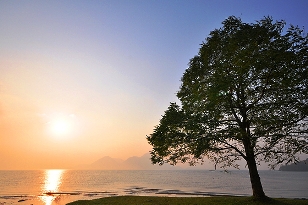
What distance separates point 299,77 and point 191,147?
1063 centimetres

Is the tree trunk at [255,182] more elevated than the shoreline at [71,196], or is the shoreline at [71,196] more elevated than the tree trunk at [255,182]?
the tree trunk at [255,182]

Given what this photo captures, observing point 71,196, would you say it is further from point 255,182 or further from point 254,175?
point 254,175

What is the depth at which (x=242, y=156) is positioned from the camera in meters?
23.7

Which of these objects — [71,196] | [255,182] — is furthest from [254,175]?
[71,196]

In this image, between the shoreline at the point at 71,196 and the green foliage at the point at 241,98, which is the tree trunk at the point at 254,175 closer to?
the green foliage at the point at 241,98

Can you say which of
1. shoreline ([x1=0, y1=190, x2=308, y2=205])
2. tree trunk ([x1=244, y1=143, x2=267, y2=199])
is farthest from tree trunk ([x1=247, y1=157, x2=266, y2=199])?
shoreline ([x1=0, y1=190, x2=308, y2=205])

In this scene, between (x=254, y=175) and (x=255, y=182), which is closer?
(x=255, y=182)

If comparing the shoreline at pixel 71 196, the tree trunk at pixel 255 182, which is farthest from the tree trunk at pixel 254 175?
the shoreline at pixel 71 196

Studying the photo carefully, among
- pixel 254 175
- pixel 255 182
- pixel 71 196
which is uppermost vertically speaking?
pixel 254 175

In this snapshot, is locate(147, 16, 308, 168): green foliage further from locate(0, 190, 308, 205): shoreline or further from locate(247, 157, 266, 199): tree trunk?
locate(0, 190, 308, 205): shoreline

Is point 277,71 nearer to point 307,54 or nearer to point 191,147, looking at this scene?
point 307,54

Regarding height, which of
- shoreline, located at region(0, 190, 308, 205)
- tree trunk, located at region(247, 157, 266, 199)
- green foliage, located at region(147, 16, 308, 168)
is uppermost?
green foliage, located at region(147, 16, 308, 168)

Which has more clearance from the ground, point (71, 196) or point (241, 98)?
point (241, 98)

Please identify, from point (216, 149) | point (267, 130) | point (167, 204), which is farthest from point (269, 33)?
point (167, 204)
